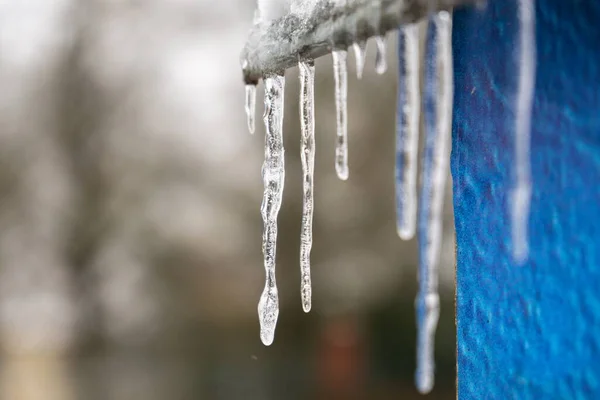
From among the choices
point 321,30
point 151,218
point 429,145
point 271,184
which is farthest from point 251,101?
point 151,218

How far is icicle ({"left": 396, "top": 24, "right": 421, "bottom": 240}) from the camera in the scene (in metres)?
0.58

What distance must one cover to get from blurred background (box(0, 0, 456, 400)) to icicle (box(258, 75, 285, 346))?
8.40 metres

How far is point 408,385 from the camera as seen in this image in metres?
8.58

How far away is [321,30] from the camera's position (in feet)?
2.12

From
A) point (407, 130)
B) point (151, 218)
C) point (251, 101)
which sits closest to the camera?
point (407, 130)

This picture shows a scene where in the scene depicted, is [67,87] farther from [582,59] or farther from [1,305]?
[582,59]

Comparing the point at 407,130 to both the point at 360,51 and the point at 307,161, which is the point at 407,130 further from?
the point at 307,161

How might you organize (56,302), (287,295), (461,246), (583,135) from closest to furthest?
(583,135), (461,246), (287,295), (56,302)

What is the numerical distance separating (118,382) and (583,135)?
8.57 metres

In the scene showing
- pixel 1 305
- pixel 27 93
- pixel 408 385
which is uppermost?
pixel 27 93

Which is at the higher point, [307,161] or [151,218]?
[151,218]

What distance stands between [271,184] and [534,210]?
0.41m

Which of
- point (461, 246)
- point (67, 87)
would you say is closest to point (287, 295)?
point (67, 87)

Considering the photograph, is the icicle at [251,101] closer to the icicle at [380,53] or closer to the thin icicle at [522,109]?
the icicle at [380,53]
